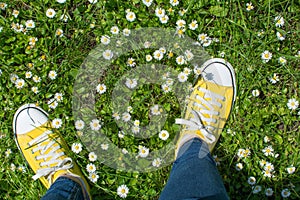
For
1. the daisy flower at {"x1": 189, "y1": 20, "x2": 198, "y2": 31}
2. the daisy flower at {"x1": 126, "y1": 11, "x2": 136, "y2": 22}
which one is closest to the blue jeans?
the daisy flower at {"x1": 189, "y1": 20, "x2": 198, "y2": 31}

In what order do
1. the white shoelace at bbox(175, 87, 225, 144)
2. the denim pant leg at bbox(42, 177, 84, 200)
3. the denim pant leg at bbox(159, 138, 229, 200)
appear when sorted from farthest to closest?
the white shoelace at bbox(175, 87, 225, 144)
the denim pant leg at bbox(42, 177, 84, 200)
the denim pant leg at bbox(159, 138, 229, 200)

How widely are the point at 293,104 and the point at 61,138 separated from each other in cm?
114

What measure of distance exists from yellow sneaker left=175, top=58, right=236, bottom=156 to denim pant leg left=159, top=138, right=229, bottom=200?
0.18m

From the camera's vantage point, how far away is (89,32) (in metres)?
1.95

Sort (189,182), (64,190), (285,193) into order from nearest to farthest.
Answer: (189,182) → (64,190) → (285,193)

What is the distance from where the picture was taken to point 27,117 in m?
1.91

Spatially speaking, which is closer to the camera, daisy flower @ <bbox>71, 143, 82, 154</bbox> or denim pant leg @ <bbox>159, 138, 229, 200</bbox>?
denim pant leg @ <bbox>159, 138, 229, 200</bbox>

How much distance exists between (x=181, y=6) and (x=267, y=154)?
828 mm

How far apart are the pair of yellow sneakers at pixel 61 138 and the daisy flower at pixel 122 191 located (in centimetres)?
17

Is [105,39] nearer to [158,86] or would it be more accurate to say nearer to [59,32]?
[59,32]

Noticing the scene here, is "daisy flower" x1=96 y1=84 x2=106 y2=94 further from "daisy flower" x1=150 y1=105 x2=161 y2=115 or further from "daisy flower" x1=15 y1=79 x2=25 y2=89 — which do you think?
"daisy flower" x1=15 y1=79 x2=25 y2=89

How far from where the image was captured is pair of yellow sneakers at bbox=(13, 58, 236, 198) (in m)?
1.89

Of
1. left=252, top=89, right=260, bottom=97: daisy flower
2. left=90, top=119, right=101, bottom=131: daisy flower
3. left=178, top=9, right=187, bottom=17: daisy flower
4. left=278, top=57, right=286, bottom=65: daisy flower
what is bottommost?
left=90, top=119, right=101, bottom=131: daisy flower

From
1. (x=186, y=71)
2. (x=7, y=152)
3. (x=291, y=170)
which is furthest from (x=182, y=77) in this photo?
(x=7, y=152)
